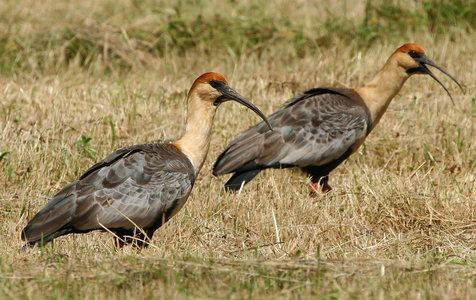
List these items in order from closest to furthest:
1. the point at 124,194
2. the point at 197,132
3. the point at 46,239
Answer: the point at 46,239
the point at 124,194
the point at 197,132

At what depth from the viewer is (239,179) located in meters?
8.84

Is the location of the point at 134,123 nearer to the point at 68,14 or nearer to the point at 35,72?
the point at 35,72

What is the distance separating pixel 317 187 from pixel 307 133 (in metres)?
0.55

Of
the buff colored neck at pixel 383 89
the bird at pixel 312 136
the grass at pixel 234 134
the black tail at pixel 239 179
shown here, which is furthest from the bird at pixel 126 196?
the buff colored neck at pixel 383 89

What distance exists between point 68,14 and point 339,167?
187 inches

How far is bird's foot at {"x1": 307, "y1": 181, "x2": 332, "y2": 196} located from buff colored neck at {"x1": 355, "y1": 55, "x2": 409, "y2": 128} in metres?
0.82

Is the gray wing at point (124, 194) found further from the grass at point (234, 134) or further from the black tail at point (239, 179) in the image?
the black tail at point (239, 179)

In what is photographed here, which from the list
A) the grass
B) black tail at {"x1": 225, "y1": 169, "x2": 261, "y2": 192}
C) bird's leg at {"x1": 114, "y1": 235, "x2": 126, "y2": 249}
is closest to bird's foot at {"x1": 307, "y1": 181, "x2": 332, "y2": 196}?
the grass

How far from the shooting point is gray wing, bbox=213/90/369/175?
9.10m

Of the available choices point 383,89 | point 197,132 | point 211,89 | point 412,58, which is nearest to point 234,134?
point 383,89

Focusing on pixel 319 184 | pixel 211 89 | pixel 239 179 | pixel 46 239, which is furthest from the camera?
pixel 319 184

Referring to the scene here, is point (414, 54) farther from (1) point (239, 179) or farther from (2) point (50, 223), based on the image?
(2) point (50, 223)

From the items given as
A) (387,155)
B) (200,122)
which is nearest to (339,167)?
(387,155)

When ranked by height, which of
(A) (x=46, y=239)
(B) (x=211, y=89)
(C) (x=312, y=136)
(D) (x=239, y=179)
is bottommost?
(D) (x=239, y=179)
